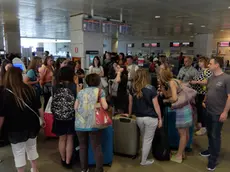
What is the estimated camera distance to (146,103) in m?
2.90

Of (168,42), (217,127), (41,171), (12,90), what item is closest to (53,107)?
(12,90)

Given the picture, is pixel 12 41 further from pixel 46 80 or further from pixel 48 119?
pixel 48 119

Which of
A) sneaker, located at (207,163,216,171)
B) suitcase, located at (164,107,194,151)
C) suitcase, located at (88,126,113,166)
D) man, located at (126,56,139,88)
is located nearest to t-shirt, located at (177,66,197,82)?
man, located at (126,56,139,88)

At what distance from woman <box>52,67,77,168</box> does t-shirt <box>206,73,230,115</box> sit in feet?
6.01

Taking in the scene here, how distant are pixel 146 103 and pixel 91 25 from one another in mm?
4692

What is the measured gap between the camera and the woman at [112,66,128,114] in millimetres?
4402

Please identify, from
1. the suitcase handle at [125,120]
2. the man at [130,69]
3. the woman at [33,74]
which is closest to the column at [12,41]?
the woman at [33,74]

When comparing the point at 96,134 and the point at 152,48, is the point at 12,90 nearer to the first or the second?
the point at 96,134

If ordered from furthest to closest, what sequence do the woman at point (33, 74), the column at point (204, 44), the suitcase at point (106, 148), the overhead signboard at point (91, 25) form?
the column at point (204, 44) → the overhead signboard at point (91, 25) → the woman at point (33, 74) → the suitcase at point (106, 148)

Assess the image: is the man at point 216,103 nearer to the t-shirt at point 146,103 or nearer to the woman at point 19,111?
the t-shirt at point 146,103

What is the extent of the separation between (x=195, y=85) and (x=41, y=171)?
10.3 ft

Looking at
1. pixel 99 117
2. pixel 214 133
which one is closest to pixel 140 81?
pixel 99 117

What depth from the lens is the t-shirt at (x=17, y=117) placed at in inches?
88.9

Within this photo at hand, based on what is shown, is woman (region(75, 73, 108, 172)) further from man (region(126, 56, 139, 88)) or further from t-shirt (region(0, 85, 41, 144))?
man (region(126, 56, 139, 88))
